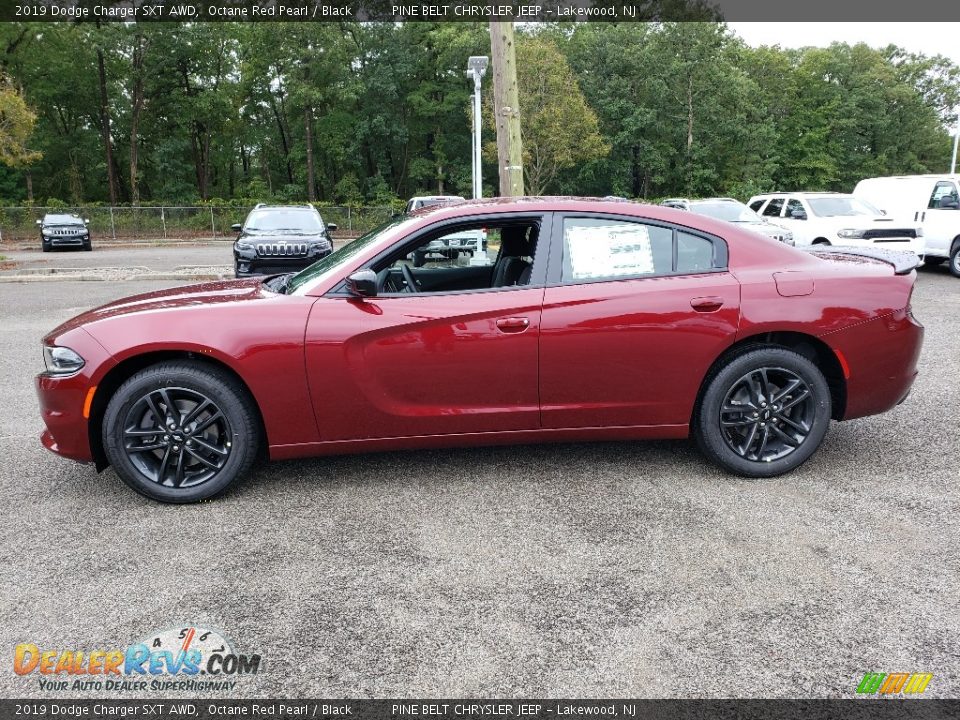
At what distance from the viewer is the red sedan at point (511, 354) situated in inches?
150

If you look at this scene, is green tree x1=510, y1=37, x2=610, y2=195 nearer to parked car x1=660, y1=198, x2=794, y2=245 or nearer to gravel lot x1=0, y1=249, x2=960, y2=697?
parked car x1=660, y1=198, x2=794, y2=245

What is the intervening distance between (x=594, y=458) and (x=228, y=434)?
2.16 metres

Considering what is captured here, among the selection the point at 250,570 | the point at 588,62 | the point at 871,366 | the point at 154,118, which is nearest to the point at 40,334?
the point at 250,570

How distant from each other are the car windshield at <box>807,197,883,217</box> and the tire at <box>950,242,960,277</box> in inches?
58.7

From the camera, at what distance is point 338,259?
164 inches

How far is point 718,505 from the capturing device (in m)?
3.83

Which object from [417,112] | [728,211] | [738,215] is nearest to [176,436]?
[738,215]

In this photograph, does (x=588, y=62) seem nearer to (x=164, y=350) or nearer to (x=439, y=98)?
(x=439, y=98)

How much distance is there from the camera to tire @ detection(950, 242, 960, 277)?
14109mm

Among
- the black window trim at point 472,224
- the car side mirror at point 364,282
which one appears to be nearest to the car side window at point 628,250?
the black window trim at point 472,224

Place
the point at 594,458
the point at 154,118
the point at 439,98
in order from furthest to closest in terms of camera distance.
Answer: the point at 439,98 < the point at 154,118 < the point at 594,458

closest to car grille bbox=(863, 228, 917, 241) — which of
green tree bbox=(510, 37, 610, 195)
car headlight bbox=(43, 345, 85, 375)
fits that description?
car headlight bbox=(43, 345, 85, 375)

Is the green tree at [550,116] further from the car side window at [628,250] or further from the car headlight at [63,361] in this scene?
the car headlight at [63,361]

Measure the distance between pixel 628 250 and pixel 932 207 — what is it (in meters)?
13.6
